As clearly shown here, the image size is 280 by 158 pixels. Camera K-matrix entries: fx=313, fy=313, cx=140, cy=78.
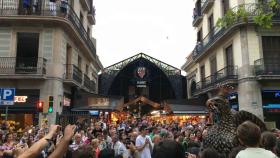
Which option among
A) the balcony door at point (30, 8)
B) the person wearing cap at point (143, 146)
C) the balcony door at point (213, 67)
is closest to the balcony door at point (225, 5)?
the balcony door at point (213, 67)

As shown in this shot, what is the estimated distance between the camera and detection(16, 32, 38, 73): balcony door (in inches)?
811

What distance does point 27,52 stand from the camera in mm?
23328

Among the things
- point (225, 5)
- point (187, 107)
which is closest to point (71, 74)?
point (187, 107)

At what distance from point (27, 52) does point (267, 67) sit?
17.1 meters

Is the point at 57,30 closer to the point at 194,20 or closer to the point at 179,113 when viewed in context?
the point at 179,113

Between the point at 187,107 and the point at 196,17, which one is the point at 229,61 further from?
the point at 196,17

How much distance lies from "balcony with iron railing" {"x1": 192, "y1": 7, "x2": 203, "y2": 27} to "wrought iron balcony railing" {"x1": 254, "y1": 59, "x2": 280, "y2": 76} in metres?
12.0

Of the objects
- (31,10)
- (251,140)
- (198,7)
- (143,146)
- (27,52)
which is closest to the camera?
(251,140)

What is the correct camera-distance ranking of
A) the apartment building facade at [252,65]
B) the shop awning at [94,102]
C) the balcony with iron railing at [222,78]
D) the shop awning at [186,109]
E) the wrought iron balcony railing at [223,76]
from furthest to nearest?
the shop awning at [186,109], the shop awning at [94,102], the wrought iron balcony railing at [223,76], the balcony with iron railing at [222,78], the apartment building facade at [252,65]

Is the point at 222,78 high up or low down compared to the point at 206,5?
down

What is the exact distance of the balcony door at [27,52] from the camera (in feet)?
67.6

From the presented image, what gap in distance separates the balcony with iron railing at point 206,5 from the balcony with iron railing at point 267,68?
8.89m

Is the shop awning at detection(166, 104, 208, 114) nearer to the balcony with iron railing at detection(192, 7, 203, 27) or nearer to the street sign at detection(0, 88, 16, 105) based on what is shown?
the balcony with iron railing at detection(192, 7, 203, 27)

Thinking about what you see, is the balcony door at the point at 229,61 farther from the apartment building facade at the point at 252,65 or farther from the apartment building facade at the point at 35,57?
the apartment building facade at the point at 35,57
